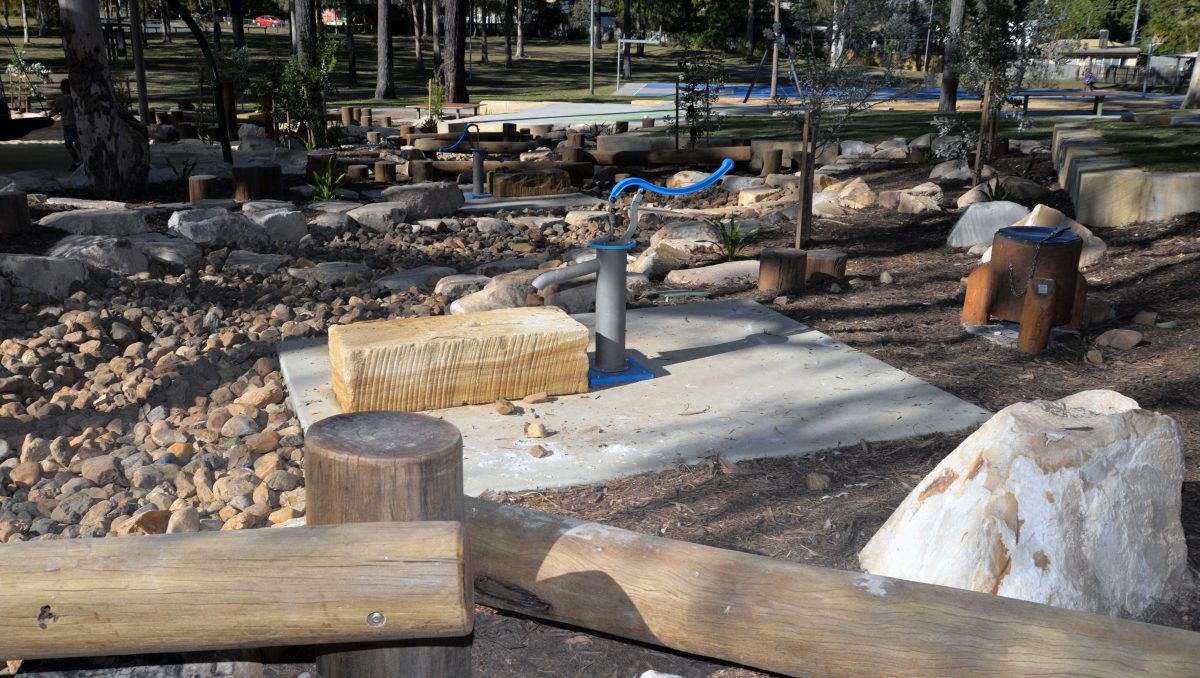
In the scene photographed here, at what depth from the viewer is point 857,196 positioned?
954 cm

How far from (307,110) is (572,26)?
178 feet

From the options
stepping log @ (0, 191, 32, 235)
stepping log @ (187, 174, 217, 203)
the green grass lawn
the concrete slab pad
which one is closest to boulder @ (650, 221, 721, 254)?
the concrete slab pad

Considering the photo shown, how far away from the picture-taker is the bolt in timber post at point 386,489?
2.22 meters

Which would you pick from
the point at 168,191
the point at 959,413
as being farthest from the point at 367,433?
the point at 168,191

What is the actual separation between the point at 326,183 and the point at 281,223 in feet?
6.21

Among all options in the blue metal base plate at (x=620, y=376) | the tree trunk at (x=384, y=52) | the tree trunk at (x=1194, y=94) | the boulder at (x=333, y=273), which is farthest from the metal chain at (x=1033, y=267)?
the tree trunk at (x=384, y=52)

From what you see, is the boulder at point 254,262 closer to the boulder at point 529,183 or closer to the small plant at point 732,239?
the small plant at point 732,239

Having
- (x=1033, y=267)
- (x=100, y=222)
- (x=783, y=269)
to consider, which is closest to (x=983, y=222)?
(x=783, y=269)

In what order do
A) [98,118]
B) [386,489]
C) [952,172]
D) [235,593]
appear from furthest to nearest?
[952,172] → [98,118] → [386,489] → [235,593]

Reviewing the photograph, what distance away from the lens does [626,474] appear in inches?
149

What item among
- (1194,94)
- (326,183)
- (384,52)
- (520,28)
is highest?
(520,28)

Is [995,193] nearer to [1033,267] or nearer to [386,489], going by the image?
[1033,267]

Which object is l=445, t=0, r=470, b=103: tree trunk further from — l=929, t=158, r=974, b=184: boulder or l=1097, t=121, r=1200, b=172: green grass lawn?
l=1097, t=121, r=1200, b=172: green grass lawn

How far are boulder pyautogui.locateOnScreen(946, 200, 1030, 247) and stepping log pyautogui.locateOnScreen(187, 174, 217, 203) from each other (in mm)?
6672
